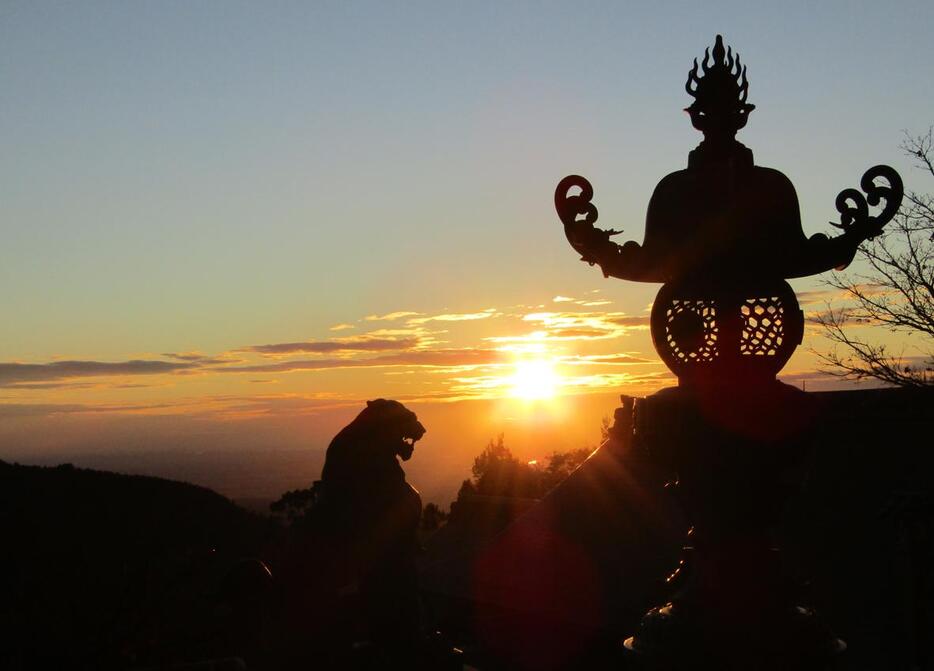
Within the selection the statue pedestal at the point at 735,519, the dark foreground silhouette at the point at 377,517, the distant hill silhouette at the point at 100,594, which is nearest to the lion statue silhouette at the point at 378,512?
the dark foreground silhouette at the point at 377,517

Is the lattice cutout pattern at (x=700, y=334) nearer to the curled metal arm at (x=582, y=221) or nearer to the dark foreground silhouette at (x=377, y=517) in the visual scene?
the curled metal arm at (x=582, y=221)

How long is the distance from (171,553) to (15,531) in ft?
8.37

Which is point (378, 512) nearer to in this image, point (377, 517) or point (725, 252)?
point (377, 517)

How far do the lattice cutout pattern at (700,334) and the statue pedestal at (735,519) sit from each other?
27cm

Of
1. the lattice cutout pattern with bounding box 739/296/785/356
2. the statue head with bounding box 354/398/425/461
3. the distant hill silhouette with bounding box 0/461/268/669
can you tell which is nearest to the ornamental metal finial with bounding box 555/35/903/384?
the lattice cutout pattern with bounding box 739/296/785/356

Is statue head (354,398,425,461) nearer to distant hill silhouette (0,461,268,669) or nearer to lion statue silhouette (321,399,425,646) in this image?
lion statue silhouette (321,399,425,646)

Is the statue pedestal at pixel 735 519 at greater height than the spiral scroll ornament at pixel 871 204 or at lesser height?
lesser

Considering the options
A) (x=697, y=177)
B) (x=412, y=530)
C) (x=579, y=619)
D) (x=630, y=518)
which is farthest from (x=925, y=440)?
(x=697, y=177)

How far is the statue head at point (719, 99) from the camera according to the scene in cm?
421

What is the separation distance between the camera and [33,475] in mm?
13914

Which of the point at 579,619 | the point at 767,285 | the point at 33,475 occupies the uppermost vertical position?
the point at 767,285

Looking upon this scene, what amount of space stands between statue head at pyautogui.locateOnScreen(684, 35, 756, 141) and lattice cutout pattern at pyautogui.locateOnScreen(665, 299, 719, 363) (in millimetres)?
818

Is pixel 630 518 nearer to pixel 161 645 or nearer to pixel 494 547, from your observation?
pixel 494 547

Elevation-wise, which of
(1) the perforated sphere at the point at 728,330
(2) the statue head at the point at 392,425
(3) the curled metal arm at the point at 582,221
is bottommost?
(2) the statue head at the point at 392,425
